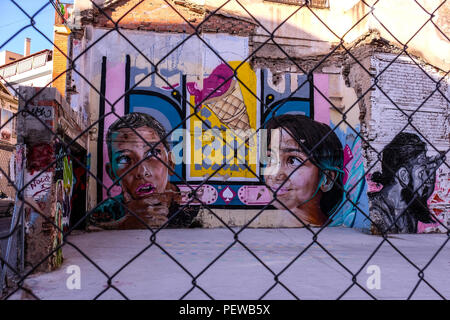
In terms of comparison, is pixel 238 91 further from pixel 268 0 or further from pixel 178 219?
pixel 178 219

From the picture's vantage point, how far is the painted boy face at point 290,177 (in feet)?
23.9

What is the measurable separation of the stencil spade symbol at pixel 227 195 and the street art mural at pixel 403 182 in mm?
2556

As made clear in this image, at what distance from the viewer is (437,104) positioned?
22.7 ft

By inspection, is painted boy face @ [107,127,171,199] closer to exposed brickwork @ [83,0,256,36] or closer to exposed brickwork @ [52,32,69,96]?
exposed brickwork @ [52,32,69,96]

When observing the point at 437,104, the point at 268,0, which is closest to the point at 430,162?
the point at 437,104

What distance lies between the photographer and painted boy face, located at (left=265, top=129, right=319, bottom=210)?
7.28 meters

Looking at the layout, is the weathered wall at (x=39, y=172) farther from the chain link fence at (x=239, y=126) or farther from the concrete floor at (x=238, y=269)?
the chain link fence at (x=239, y=126)

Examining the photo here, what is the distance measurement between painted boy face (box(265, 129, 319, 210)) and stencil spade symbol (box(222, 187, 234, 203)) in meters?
0.83

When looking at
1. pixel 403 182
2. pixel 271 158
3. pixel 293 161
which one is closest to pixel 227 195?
pixel 271 158

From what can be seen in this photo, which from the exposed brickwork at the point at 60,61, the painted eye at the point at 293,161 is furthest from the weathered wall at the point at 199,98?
the painted eye at the point at 293,161

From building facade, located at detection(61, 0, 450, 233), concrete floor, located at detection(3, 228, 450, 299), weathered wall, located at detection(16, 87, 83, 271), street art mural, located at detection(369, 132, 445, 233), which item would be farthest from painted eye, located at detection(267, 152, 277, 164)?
weathered wall, located at detection(16, 87, 83, 271)

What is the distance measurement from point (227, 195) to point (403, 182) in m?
3.24

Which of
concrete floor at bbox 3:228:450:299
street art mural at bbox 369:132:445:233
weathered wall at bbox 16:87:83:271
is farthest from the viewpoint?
street art mural at bbox 369:132:445:233
